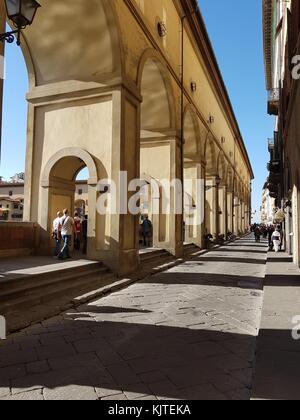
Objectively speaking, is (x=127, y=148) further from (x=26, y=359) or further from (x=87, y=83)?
(x=26, y=359)

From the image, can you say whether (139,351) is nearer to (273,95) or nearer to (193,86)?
(193,86)

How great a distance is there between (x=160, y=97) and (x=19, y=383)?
12524mm

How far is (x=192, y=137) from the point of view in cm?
1953

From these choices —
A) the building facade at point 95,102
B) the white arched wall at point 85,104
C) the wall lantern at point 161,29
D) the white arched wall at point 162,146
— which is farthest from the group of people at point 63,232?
the wall lantern at point 161,29

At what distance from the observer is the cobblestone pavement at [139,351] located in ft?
10.3

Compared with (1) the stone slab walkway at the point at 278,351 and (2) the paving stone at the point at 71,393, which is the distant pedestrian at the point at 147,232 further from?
(2) the paving stone at the point at 71,393

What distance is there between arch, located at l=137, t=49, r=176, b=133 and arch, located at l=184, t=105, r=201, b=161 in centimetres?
358

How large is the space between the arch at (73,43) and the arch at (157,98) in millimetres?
3313

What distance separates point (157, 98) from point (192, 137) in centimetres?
567

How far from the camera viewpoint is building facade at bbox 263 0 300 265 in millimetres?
10469

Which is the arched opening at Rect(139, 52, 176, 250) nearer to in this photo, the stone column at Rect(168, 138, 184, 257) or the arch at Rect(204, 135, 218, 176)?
the stone column at Rect(168, 138, 184, 257)

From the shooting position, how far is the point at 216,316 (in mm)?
5684

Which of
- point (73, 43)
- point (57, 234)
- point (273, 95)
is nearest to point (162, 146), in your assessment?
point (73, 43)
